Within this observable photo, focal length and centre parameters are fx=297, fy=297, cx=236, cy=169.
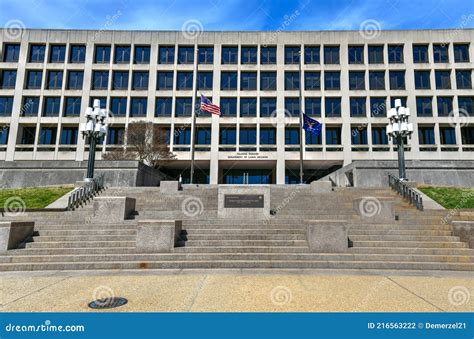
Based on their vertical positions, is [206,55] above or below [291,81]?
above

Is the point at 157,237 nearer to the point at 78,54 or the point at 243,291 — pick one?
the point at 243,291

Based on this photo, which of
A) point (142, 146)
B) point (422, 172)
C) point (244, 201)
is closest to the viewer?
point (244, 201)

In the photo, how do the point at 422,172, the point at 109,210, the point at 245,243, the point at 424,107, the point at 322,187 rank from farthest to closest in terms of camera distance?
the point at 424,107, the point at 422,172, the point at 322,187, the point at 109,210, the point at 245,243

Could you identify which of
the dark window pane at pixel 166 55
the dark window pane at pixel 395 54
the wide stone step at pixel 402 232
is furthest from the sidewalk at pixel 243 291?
the dark window pane at pixel 395 54

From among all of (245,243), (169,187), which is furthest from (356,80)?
(245,243)

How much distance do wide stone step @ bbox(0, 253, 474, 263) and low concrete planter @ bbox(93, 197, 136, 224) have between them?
8.98ft

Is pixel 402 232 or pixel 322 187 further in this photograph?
pixel 322 187

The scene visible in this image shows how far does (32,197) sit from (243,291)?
1713cm

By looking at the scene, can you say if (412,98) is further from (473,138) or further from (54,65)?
(54,65)

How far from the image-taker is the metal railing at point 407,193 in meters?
13.8

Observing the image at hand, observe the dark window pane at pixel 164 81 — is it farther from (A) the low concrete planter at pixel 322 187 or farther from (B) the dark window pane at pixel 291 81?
(A) the low concrete planter at pixel 322 187

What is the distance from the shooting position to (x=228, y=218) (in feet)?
39.1

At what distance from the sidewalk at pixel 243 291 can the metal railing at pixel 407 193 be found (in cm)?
671

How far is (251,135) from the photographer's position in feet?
129
